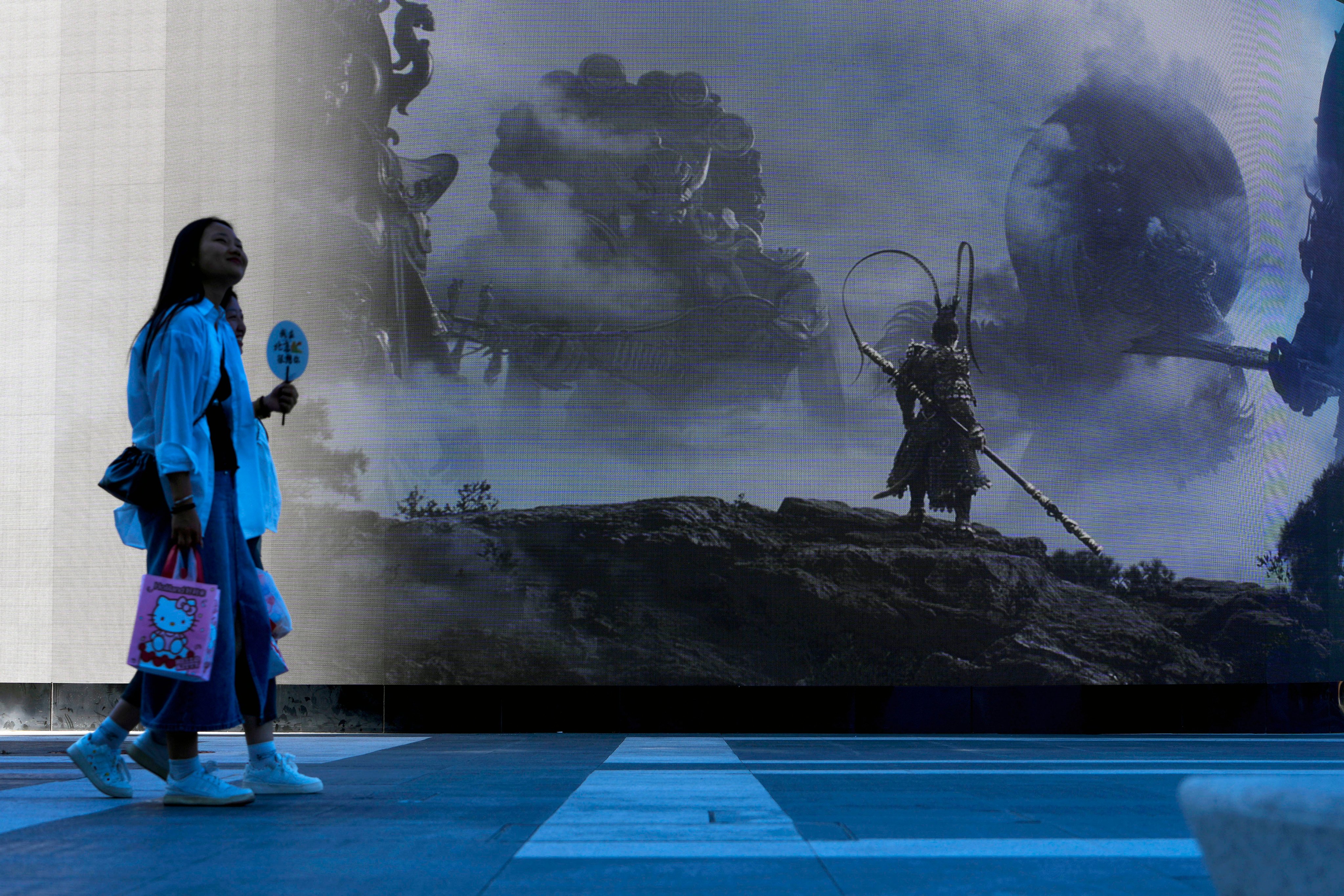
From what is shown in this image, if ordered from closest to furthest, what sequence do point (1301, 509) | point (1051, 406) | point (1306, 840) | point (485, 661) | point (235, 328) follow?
1. point (1306, 840)
2. point (235, 328)
3. point (485, 661)
4. point (1051, 406)
5. point (1301, 509)

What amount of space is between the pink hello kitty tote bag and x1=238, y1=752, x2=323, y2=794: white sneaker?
42 cm

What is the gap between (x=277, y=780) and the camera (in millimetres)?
3668

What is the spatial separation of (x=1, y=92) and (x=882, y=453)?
28.9 ft

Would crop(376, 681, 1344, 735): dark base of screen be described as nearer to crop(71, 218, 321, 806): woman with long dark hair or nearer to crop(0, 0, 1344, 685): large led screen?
crop(0, 0, 1344, 685): large led screen

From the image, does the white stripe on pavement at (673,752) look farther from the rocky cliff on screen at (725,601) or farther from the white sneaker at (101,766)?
the rocky cliff on screen at (725,601)

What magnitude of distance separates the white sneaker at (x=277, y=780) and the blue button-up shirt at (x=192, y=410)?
2.16 feet

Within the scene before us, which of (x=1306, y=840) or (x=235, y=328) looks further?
(x=235, y=328)

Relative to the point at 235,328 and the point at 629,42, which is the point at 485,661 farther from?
the point at 235,328

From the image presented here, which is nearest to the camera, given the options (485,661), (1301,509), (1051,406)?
(485,661)

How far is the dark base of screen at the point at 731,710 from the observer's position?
10664 mm

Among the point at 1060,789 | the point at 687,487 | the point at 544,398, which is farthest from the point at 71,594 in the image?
the point at 1060,789

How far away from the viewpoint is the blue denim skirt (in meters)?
3.39

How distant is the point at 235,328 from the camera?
3.99m

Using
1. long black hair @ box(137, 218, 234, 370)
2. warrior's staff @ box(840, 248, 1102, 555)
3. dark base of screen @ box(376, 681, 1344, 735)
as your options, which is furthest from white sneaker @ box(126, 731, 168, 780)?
warrior's staff @ box(840, 248, 1102, 555)
